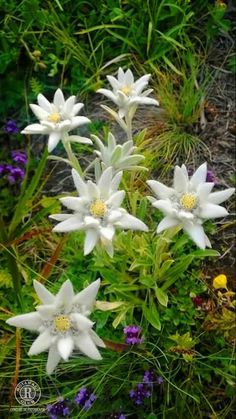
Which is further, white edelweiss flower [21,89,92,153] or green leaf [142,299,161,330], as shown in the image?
green leaf [142,299,161,330]

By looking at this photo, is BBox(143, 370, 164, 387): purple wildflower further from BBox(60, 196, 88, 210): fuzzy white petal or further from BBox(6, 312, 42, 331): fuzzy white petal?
BBox(60, 196, 88, 210): fuzzy white petal

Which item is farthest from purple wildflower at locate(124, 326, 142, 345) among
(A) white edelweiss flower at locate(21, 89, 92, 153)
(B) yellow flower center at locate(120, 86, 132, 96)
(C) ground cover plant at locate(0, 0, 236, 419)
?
(B) yellow flower center at locate(120, 86, 132, 96)

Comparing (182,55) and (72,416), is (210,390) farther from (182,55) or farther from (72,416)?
(182,55)

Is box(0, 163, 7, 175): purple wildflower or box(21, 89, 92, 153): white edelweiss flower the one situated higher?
box(21, 89, 92, 153): white edelweiss flower

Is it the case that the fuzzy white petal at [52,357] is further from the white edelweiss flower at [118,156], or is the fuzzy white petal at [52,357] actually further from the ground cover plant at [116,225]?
the white edelweiss flower at [118,156]

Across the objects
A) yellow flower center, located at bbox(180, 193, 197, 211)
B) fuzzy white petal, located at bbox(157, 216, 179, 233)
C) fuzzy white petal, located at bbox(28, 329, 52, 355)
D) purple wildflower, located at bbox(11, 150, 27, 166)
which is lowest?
purple wildflower, located at bbox(11, 150, 27, 166)

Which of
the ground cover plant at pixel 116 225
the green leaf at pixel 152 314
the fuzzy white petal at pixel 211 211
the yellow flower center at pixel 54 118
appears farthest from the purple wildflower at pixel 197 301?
the yellow flower center at pixel 54 118
